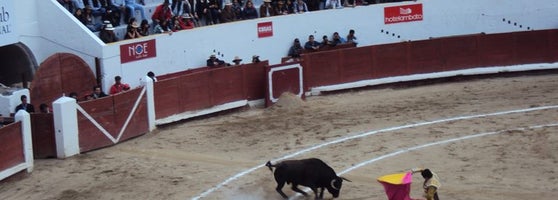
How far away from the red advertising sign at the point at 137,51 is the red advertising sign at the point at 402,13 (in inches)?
262

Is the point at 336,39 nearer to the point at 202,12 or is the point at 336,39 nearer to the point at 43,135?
the point at 202,12

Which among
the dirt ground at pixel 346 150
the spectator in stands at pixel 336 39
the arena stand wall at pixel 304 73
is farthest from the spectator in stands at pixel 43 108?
the spectator in stands at pixel 336 39

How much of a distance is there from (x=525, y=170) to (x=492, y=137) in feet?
7.42

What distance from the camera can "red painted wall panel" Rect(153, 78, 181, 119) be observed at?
65.6 ft

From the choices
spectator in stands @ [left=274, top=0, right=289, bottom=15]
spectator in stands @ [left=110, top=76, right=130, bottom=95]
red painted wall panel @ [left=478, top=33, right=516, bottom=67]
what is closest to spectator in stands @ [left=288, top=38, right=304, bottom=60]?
spectator in stands @ [left=274, top=0, right=289, bottom=15]

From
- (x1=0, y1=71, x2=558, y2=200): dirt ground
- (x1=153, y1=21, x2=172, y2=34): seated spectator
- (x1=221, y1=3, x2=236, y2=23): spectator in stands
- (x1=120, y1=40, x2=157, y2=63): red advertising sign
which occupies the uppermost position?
(x1=221, y1=3, x2=236, y2=23): spectator in stands

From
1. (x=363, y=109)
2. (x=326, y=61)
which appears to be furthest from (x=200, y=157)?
(x=326, y=61)

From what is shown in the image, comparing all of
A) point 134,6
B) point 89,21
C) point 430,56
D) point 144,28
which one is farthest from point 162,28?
point 430,56

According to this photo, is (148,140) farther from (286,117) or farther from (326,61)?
(326,61)

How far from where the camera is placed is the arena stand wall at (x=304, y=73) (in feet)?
60.5

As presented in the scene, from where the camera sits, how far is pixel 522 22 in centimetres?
2628

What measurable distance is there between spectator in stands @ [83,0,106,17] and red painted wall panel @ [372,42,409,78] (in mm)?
6547

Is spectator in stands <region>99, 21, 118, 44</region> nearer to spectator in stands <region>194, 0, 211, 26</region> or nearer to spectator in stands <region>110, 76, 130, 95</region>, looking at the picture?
spectator in stands <region>110, 76, 130, 95</region>

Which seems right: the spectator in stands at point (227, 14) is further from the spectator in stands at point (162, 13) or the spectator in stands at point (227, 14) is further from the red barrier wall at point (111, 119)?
the red barrier wall at point (111, 119)
